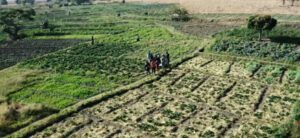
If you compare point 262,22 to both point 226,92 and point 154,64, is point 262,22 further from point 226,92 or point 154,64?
point 226,92

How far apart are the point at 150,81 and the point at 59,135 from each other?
12.0 metres

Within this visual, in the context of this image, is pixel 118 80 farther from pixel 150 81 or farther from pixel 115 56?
pixel 115 56

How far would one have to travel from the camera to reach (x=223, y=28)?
58.4 metres

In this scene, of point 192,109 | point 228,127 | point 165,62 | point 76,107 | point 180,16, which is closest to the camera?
point 228,127

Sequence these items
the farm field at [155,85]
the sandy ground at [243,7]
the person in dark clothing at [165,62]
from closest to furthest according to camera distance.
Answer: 1. the farm field at [155,85]
2. the person in dark clothing at [165,62]
3. the sandy ground at [243,7]

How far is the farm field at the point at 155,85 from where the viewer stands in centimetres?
2738

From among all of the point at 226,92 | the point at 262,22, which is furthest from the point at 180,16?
the point at 226,92

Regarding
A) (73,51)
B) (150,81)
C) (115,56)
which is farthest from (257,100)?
(73,51)

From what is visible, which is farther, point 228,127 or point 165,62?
point 165,62

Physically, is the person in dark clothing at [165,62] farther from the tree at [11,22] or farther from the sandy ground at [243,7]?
the sandy ground at [243,7]

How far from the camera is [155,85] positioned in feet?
117

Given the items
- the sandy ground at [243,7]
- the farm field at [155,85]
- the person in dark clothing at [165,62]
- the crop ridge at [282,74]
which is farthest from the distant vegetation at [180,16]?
the crop ridge at [282,74]

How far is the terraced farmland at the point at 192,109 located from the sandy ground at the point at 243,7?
40797 mm

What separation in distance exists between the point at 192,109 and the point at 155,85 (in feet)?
21.2
